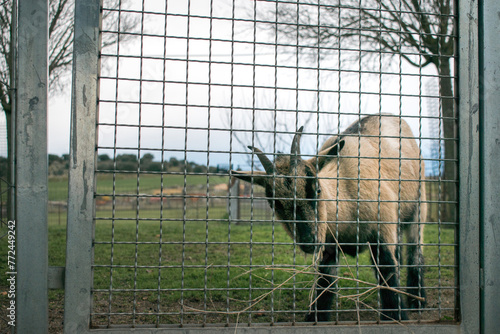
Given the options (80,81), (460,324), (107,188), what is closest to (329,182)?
(460,324)

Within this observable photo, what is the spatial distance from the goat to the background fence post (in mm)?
507

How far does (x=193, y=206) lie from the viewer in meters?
15.7

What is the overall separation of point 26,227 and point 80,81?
1089mm

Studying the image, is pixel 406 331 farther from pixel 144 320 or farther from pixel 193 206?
pixel 193 206

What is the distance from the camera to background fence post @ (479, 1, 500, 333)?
9.60 feet

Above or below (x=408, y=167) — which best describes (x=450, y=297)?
below

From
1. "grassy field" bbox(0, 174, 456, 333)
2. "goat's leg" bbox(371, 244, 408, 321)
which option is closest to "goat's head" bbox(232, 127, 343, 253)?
"grassy field" bbox(0, 174, 456, 333)

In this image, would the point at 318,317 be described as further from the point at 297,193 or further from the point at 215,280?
the point at 215,280

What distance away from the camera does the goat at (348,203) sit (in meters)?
3.79

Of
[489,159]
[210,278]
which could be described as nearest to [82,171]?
[489,159]

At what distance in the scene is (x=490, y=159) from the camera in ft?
9.88

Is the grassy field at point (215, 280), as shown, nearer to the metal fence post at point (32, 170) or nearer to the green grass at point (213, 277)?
the green grass at point (213, 277)

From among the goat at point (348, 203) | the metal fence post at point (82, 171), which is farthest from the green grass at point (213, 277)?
the goat at point (348, 203)

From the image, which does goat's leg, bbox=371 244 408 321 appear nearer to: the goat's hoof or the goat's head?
the goat's hoof
